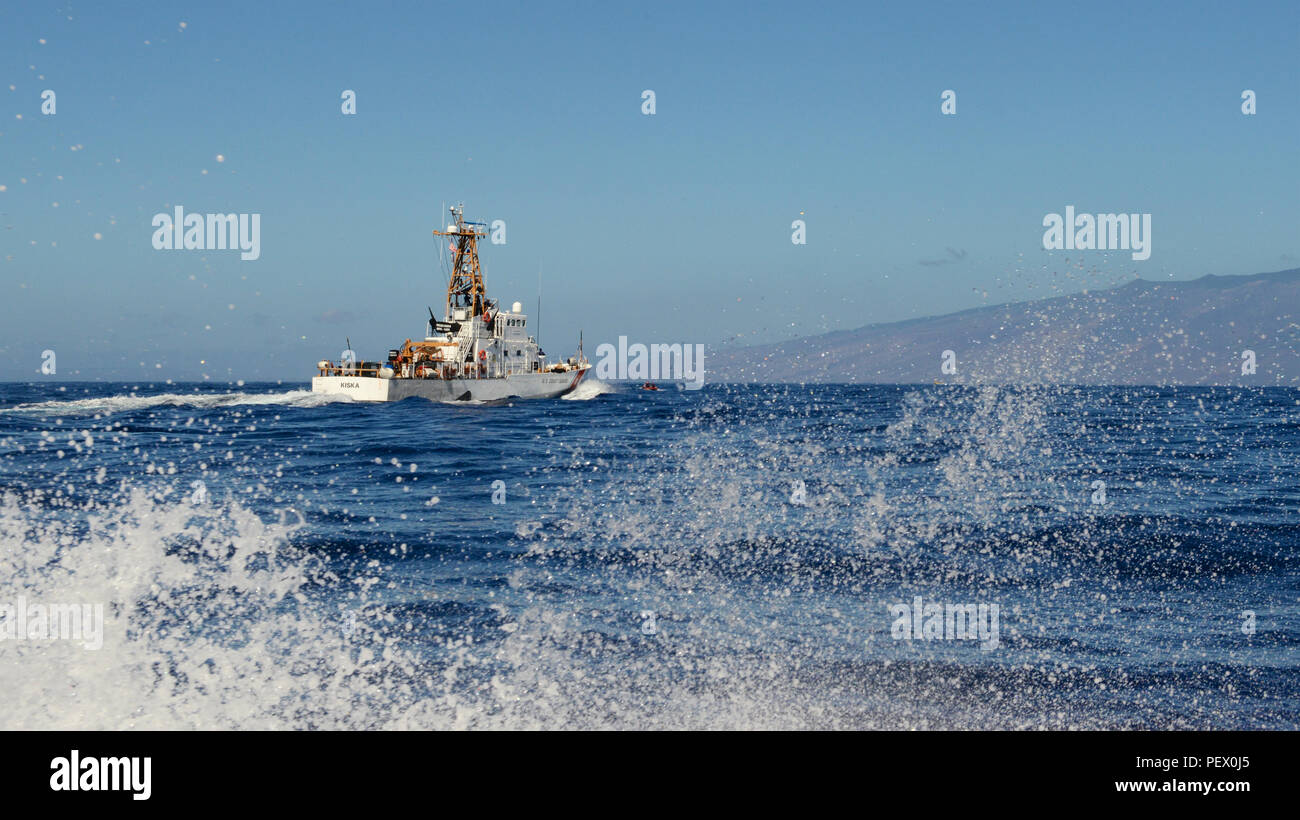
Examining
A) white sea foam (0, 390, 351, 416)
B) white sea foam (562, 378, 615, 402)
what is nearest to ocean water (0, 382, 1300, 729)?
white sea foam (0, 390, 351, 416)

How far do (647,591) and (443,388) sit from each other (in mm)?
57422

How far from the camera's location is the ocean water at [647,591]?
674 cm

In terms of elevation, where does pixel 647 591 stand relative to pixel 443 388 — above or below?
below

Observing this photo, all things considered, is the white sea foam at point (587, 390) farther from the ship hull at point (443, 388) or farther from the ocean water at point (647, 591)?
the ocean water at point (647, 591)

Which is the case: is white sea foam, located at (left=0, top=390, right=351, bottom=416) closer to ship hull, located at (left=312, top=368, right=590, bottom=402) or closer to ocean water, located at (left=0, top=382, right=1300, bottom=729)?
ship hull, located at (left=312, top=368, right=590, bottom=402)

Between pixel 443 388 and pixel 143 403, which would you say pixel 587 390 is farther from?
pixel 143 403

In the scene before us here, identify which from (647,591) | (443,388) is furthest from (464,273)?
(647,591)

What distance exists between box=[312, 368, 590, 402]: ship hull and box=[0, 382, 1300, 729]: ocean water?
3711 centimetres

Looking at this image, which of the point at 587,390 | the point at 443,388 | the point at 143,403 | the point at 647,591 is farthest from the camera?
the point at 587,390

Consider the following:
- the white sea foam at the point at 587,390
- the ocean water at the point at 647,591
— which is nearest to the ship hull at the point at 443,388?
the white sea foam at the point at 587,390

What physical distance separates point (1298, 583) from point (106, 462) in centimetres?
2649

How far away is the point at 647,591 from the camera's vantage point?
10.3 metres
